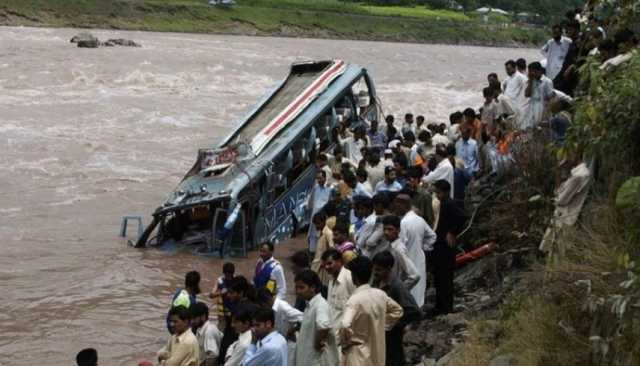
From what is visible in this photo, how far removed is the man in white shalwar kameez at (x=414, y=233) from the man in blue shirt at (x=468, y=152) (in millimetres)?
3829

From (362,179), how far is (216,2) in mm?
66190

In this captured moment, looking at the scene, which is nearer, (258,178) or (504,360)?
(504,360)

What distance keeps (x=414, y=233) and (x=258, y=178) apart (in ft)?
19.5

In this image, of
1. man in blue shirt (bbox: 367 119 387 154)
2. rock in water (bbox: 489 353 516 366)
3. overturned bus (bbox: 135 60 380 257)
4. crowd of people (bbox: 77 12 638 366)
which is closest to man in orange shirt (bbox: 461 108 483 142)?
crowd of people (bbox: 77 12 638 366)

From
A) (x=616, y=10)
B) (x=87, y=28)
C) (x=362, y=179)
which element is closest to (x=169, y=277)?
(x=362, y=179)

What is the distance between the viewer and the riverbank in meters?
64.9

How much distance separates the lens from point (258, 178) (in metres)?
13.9

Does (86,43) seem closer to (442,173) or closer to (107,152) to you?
(107,152)

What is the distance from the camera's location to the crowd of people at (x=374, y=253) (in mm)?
6344

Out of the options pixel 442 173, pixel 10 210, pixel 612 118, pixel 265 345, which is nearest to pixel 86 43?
pixel 10 210

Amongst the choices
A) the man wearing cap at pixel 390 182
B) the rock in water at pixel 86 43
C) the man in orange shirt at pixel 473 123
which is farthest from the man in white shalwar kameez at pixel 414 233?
the rock in water at pixel 86 43

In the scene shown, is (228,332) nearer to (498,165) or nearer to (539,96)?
(498,165)

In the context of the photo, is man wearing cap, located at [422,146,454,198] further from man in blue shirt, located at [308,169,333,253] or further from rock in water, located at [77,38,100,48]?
rock in water, located at [77,38,100,48]

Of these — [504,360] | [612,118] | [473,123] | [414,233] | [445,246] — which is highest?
[612,118]
